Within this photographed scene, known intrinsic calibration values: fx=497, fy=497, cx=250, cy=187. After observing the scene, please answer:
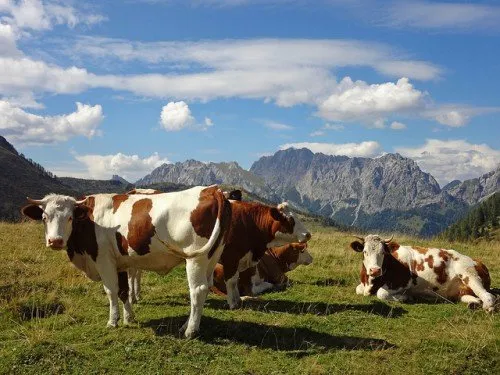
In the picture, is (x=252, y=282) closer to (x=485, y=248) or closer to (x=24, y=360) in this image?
(x=24, y=360)

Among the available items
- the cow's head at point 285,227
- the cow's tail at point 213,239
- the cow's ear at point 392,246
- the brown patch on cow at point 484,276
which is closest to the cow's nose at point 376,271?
the cow's ear at point 392,246

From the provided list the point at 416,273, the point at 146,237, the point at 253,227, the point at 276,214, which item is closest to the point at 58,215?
the point at 146,237

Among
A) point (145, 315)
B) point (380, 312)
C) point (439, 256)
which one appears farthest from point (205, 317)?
point (439, 256)

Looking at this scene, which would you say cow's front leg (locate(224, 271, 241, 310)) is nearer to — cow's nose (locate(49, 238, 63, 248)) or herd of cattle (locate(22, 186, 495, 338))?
herd of cattle (locate(22, 186, 495, 338))

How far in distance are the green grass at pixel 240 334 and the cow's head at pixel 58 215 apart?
1702mm

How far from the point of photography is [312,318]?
10.7 meters

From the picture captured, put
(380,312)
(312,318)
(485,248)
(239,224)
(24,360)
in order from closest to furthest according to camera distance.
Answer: (24,360)
(312,318)
(380,312)
(239,224)
(485,248)

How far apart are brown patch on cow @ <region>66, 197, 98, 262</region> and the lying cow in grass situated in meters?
6.97

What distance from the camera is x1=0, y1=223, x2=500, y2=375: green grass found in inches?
317

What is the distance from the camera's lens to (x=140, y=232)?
9375 mm

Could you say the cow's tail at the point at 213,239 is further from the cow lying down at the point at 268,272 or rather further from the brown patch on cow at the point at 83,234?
the cow lying down at the point at 268,272

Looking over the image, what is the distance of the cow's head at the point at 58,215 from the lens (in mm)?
9242

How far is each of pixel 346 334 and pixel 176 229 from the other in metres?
3.97

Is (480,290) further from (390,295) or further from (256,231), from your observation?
(256,231)
